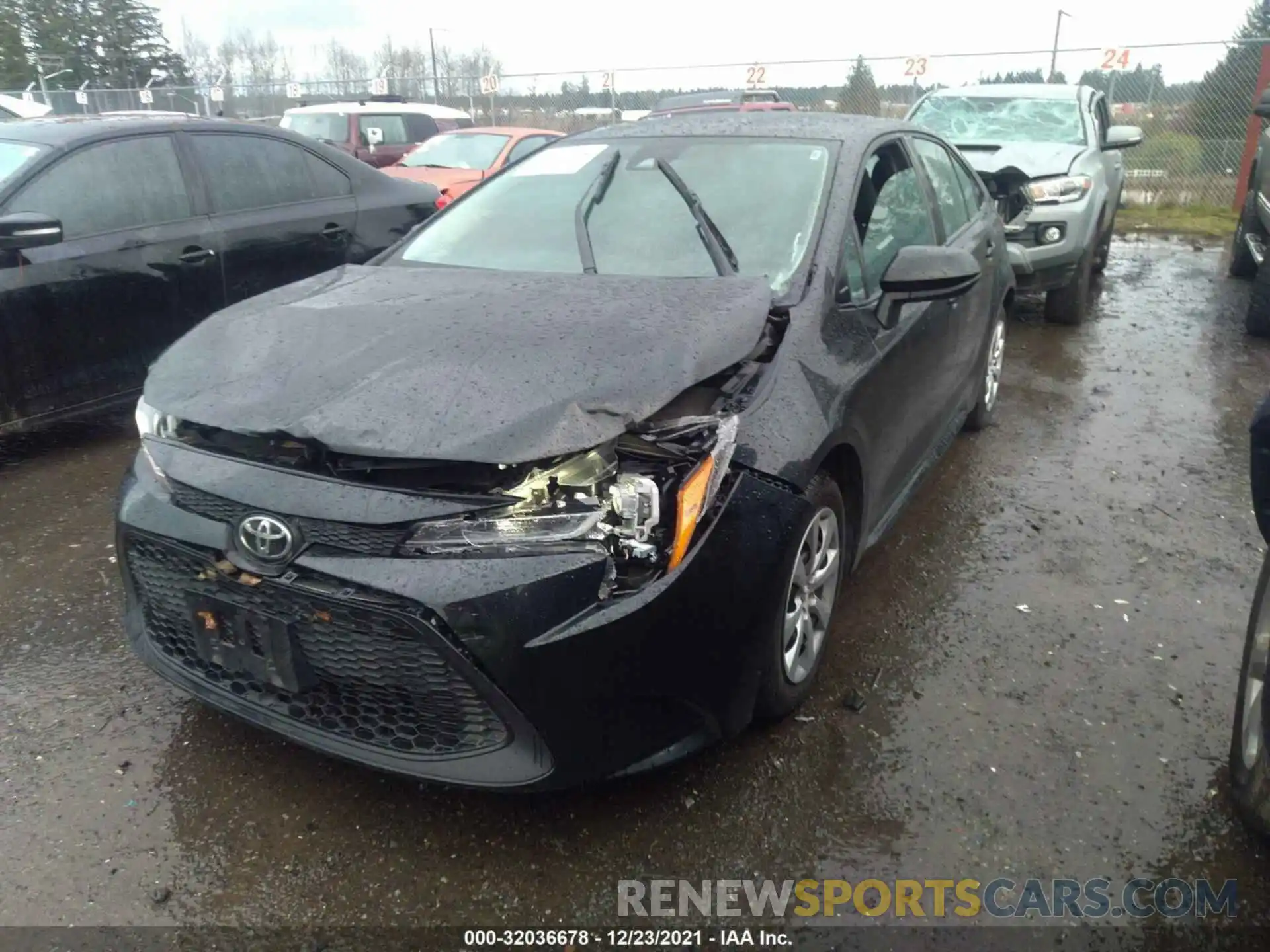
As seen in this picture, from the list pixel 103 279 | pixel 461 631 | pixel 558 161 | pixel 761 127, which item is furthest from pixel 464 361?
pixel 103 279

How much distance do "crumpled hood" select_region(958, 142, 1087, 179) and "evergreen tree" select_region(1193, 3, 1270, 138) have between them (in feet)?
25.7

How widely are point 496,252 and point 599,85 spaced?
51.9 ft

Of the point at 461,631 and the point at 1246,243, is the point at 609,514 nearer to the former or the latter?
the point at 461,631

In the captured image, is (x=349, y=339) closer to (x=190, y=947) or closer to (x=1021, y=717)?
(x=190, y=947)

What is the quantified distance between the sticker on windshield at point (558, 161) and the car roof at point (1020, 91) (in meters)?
6.35

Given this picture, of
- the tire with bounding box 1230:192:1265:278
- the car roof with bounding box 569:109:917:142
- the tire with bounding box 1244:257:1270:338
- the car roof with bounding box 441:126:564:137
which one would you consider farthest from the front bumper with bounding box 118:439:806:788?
the car roof with bounding box 441:126:564:137

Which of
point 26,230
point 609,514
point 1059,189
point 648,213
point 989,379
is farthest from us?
point 1059,189

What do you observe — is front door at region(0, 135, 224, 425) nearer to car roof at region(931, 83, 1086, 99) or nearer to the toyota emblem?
the toyota emblem

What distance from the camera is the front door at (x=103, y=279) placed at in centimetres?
419

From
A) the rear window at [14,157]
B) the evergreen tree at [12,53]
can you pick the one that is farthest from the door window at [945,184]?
the evergreen tree at [12,53]

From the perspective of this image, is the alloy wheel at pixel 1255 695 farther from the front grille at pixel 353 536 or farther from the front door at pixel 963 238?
the front grille at pixel 353 536

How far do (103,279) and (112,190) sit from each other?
19.7 inches

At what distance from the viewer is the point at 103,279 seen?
14.5 ft

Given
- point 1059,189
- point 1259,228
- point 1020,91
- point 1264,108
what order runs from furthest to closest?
point 1020,91 < point 1259,228 < point 1059,189 < point 1264,108
